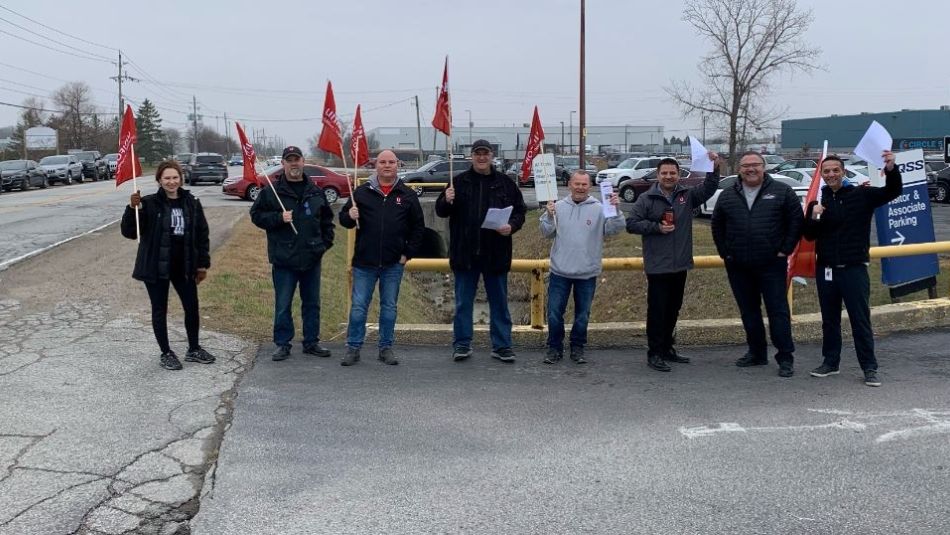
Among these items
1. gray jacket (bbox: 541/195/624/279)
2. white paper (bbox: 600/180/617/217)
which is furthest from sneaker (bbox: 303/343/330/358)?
white paper (bbox: 600/180/617/217)

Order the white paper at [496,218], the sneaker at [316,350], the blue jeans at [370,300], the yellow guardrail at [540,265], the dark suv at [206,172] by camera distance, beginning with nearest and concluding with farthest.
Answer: the white paper at [496,218] → the blue jeans at [370,300] → the sneaker at [316,350] → the yellow guardrail at [540,265] → the dark suv at [206,172]

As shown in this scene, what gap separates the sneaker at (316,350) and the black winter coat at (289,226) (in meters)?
0.73

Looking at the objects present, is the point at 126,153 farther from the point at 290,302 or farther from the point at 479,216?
the point at 479,216

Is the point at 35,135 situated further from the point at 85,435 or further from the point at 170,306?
the point at 85,435

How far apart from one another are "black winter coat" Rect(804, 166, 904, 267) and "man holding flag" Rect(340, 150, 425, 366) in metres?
3.42

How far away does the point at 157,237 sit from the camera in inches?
259

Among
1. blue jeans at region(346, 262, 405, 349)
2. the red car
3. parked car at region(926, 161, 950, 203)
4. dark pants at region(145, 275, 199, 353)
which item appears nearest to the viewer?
dark pants at region(145, 275, 199, 353)

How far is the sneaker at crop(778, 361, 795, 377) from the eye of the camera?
6592 mm

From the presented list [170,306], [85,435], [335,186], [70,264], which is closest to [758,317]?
[85,435]

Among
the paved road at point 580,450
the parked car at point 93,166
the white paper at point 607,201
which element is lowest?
the paved road at point 580,450

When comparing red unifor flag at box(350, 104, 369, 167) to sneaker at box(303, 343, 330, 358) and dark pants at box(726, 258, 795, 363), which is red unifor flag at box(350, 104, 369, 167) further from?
dark pants at box(726, 258, 795, 363)

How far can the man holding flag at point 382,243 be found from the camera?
6918 millimetres

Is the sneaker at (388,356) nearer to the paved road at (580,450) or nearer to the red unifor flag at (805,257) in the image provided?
the paved road at (580,450)

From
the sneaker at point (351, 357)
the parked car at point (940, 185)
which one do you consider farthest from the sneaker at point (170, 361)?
the parked car at point (940, 185)
